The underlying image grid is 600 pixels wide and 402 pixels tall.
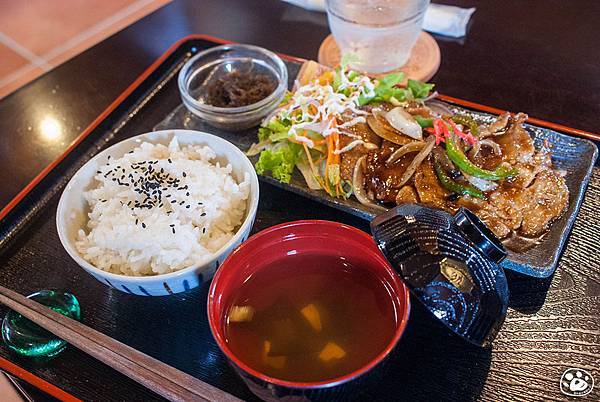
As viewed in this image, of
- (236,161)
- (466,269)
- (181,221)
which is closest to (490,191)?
(466,269)

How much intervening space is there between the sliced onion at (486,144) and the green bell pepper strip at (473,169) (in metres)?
0.06

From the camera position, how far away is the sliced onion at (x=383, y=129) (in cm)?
228

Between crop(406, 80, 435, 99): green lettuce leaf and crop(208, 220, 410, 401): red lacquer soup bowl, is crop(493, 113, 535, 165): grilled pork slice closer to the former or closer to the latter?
crop(406, 80, 435, 99): green lettuce leaf

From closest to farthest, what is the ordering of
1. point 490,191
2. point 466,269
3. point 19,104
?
point 466,269, point 490,191, point 19,104

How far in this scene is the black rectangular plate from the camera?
1.89 m

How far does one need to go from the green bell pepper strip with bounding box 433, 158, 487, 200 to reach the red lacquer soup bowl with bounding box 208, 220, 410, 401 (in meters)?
0.55

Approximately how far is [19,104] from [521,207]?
276cm

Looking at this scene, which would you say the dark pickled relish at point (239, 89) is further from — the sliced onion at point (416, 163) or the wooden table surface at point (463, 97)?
the sliced onion at point (416, 163)

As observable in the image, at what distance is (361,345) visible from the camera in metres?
1.63

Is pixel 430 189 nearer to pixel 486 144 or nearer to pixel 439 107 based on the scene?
pixel 486 144

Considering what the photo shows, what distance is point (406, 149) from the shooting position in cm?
221

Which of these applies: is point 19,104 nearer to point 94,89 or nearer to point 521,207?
point 94,89

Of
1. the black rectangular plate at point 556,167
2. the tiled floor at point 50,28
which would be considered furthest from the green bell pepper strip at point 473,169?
the tiled floor at point 50,28

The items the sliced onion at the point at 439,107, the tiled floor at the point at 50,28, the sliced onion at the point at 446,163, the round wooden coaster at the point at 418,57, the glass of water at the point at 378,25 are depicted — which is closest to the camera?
the sliced onion at the point at 446,163
